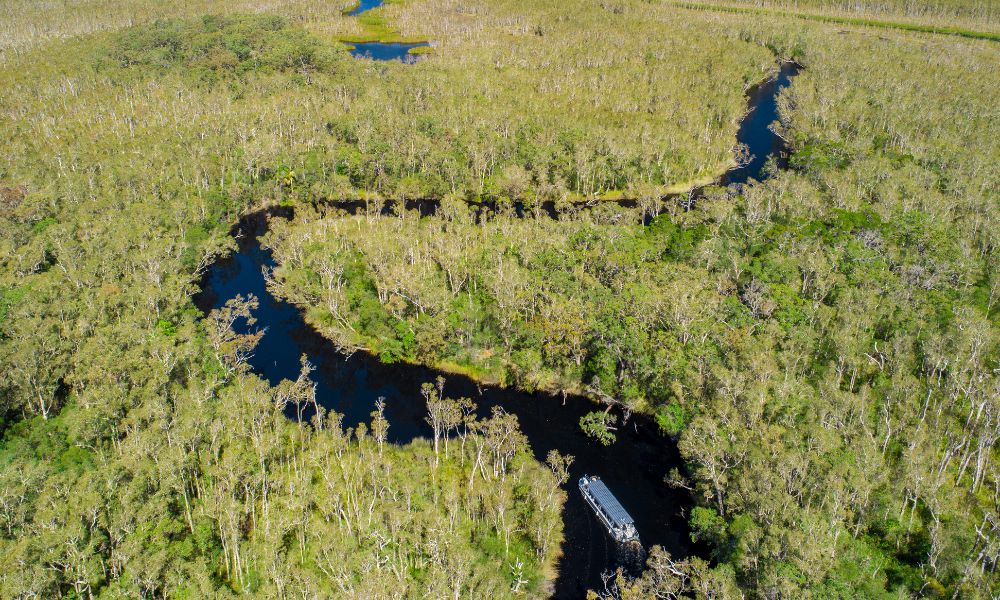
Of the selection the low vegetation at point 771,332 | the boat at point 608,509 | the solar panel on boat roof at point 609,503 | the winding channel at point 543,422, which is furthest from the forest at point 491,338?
the solar panel on boat roof at point 609,503

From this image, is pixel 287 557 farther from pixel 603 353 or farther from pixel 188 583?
pixel 603 353

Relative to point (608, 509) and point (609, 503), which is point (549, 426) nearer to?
point (609, 503)

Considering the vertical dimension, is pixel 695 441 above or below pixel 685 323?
below

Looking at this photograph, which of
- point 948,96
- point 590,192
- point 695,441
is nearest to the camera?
point 695,441

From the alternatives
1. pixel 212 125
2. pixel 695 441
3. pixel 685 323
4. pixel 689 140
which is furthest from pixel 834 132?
pixel 212 125

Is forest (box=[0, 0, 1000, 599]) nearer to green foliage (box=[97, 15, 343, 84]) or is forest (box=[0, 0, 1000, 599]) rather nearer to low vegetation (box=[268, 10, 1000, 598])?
low vegetation (box=[268, 10, 1000, 598])

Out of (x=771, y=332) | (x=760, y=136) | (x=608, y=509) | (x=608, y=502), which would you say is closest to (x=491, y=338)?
(x=608, y=502)

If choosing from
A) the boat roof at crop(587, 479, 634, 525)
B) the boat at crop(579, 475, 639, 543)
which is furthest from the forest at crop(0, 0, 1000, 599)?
the boat roof at crop(587, 479, 634, 525)
